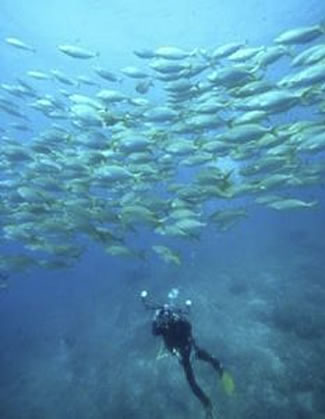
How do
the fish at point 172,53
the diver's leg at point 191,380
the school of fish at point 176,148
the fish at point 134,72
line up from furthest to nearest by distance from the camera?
the fish at point 134,72 < the fish at point 172,53 < the school of fish at point 176,148 < the diver's leg at point 191,380

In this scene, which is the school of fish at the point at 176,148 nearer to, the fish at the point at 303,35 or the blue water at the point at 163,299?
the fish at the point at 303,35

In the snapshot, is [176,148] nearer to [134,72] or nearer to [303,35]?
[134,72]

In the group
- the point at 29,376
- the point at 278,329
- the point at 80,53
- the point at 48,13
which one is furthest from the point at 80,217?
the point at 48,13

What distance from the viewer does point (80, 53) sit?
12555 mm

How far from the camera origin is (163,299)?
21609mm

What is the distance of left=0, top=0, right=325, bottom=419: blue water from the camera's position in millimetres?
12617

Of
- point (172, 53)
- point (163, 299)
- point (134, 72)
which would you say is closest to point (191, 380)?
point (172, 53)

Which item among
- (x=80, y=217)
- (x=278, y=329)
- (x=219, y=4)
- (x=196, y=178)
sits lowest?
(x=278, y=329)

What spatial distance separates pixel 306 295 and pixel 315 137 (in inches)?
322

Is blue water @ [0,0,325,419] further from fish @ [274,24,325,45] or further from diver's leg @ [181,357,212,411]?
fish @ [274,24,325,45]

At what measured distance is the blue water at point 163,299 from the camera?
41.4 ft

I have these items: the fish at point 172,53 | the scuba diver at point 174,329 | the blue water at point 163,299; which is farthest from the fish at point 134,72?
the scuba diver at point 174,329

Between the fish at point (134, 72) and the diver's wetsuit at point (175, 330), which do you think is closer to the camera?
the diver's wetsuit at point (175, 330)

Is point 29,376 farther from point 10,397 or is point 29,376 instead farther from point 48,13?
point 48,13
